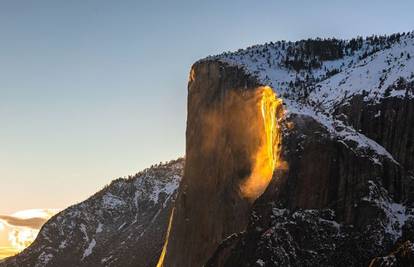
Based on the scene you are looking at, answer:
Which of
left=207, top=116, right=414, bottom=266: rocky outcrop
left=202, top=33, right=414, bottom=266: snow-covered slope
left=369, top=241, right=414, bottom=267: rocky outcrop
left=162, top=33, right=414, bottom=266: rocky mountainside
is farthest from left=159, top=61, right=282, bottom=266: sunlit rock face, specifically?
left=369, top=241, right=414, bottom=267: rocky outcrop

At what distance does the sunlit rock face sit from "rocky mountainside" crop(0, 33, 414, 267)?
20 centimetres

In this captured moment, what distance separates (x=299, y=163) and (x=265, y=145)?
18017mm

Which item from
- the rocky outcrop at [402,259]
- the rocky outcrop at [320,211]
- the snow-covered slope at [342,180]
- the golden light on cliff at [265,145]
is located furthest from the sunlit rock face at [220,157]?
the rocky outcrop at [402,259]

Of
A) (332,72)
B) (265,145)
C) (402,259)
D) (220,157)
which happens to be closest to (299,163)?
(265,145)

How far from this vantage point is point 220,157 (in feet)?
392

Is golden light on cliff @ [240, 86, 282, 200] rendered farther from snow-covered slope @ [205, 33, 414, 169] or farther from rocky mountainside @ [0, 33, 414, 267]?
snow-covered slope @ [205, 33, 414, 169]

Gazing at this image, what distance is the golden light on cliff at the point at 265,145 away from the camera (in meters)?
99.9

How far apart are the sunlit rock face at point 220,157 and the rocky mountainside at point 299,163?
0.20 m

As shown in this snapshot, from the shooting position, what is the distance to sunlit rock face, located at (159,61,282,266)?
10588 cm

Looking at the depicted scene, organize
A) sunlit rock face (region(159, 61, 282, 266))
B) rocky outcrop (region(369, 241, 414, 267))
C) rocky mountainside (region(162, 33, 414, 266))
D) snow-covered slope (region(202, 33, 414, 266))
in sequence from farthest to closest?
sunlit rock face (region(159, 61, 282, 266)) → rocky mountainside (region(162, 33, 414, 266)) → snow-covered slope (region(202, 33, 414, 266)) → rocky outcrop (region(369, 241, 414, 267))

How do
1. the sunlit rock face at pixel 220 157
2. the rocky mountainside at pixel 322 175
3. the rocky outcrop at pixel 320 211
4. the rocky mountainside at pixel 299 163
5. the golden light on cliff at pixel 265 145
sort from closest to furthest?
the rocky outcrop at pixel 320 211, the rocky mountainside at pixel 322 175, the rocky mountainside at pixel 299 163, the golden light on cliff at pixel 265 145, the sunlit rock face at pixel 220 157

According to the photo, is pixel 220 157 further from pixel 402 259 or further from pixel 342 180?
pixel 402 259

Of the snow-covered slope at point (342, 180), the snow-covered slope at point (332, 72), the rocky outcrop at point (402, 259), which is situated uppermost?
the snow-covered slope at point (332, 72)

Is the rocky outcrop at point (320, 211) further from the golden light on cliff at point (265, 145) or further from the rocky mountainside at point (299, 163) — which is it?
the golden light on cliff at point (265, 145)
